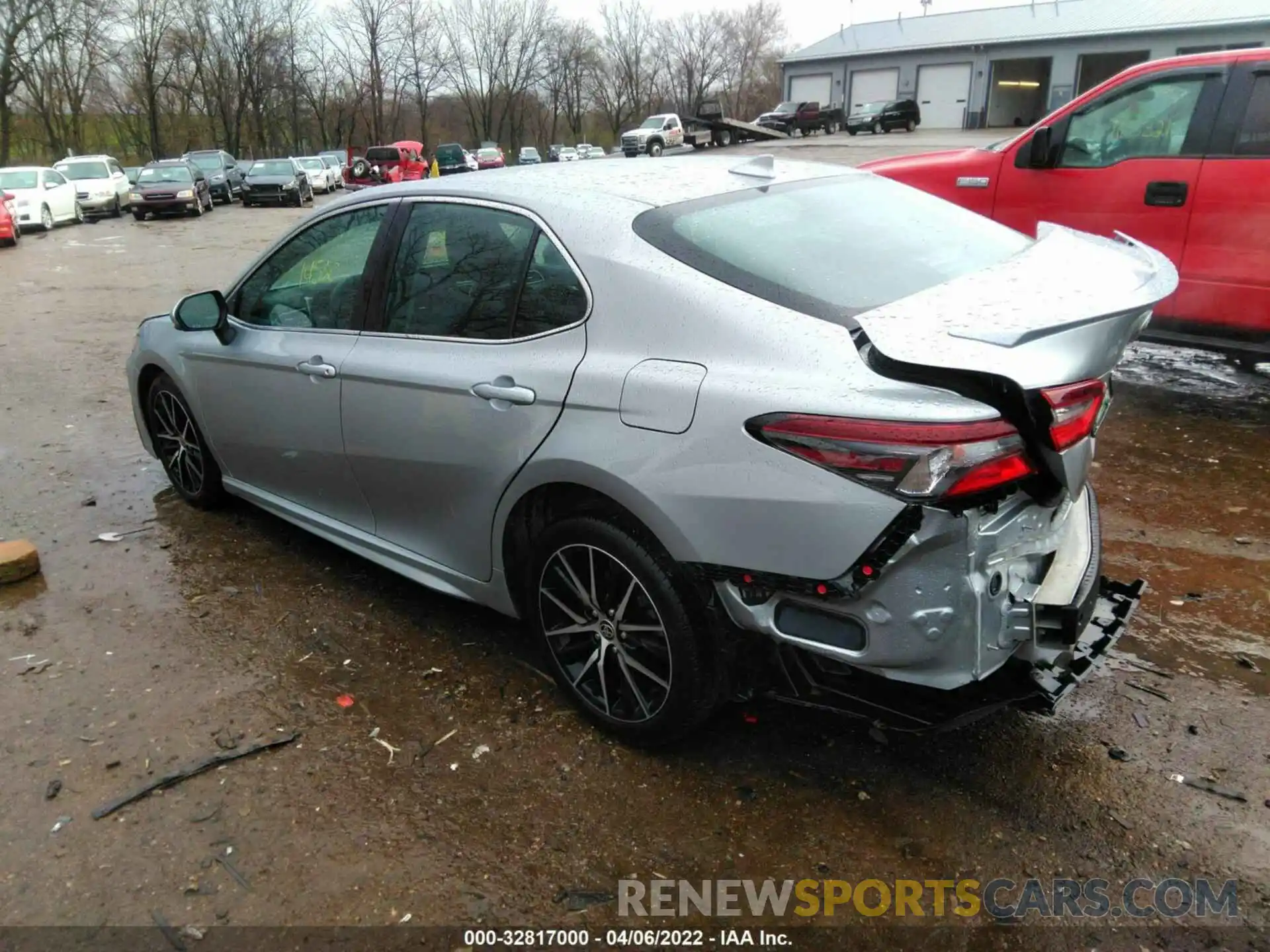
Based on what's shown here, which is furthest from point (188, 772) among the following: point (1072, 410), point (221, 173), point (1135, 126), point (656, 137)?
point (656, 137)

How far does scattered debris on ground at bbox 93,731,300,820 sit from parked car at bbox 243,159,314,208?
29.2 meters

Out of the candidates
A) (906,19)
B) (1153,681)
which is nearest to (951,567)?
(1153,681)

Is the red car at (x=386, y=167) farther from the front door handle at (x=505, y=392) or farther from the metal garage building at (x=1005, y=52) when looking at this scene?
the front door handle at (x=505, y=392)

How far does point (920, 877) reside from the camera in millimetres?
2357

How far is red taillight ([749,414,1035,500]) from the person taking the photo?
2072 mm

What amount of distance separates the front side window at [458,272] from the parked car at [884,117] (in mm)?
43898

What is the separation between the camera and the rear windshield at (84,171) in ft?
86.2

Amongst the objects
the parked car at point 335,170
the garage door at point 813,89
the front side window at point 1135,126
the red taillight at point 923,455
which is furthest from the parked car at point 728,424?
the garage door at point 813,89

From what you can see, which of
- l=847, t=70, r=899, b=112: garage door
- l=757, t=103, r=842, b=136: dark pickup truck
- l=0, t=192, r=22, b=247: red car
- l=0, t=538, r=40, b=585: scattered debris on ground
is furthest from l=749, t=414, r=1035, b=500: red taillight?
l=847, t=70, r=899, b=112: garage door

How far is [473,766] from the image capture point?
282 centimetres

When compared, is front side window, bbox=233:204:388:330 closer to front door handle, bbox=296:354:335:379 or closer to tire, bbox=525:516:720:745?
front door handle, bbox=296:354:335:379

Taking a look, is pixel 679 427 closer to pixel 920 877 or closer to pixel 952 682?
pixel 952 682

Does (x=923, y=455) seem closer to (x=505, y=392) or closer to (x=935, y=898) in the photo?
(x=935, y=898)

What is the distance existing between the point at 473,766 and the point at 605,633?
573mm
